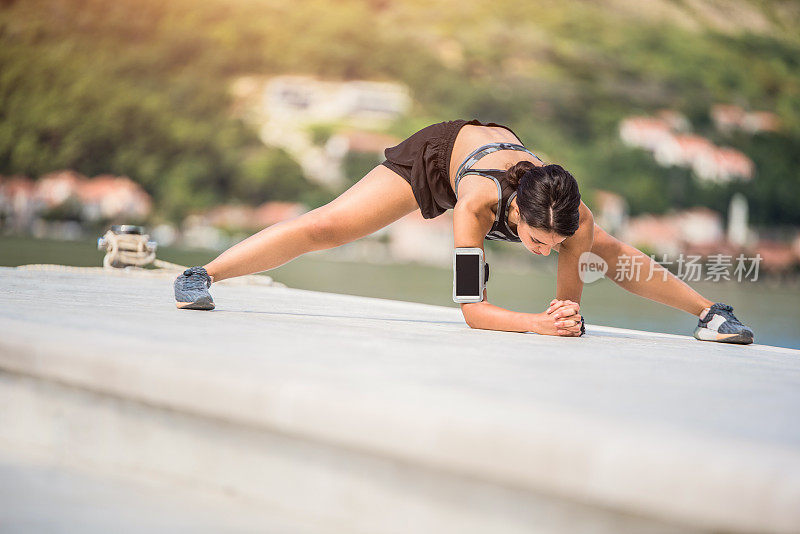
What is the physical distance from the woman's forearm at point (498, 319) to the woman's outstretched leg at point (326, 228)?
1.41 ft

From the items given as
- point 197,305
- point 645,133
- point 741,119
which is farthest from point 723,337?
point 741,119

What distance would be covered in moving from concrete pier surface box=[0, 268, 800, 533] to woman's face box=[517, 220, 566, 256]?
1.81 feet

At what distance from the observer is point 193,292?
2.98m

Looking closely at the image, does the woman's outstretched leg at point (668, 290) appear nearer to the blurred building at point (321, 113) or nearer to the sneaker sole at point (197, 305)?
the sneaker sole at point (197, 305)

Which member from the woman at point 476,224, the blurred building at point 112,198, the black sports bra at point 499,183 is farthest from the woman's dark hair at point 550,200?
the blurred building at point 112,198

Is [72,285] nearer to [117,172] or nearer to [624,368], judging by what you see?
[624,368]

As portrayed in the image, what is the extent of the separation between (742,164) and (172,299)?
73260 mm

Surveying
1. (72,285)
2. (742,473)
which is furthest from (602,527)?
(72,285)

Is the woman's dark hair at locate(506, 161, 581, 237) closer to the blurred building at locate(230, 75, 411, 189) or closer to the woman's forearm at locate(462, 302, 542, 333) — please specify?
the woman's forearm at locate(462, 302, 542, 333)

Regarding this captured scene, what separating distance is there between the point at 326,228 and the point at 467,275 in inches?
22.0

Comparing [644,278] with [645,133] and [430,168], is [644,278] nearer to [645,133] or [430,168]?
[430,168]

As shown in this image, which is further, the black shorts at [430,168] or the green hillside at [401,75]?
the green hillside at [401,75]

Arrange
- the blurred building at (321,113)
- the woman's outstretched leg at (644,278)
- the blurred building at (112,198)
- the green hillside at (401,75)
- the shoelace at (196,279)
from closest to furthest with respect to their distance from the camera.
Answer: the shoelace at (196,279) → the woman's outstretched leg at (644,278) → the blurred building at (112,198) → the green hillside at (401,75) → the blurred building at (321,113)

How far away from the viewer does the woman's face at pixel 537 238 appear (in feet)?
8.80
